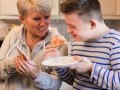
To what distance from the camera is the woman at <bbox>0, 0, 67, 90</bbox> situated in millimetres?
1263

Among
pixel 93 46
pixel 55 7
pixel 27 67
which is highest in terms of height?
pixel 55 7

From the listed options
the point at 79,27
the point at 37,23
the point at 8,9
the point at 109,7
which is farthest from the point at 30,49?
the point at 109,7

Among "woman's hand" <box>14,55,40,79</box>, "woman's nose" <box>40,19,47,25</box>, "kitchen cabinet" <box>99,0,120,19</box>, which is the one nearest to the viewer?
"woman's hand" <box>14,55,40,79</box>

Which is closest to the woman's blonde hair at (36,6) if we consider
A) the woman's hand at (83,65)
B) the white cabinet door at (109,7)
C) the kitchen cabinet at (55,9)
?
the woman's hand at (83,65)

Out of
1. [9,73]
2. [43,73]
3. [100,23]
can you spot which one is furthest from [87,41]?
[9,73]

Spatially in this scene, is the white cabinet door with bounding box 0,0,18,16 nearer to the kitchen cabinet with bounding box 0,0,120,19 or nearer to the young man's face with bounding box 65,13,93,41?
the kitchen cabinet with bounding box 0,0,120,19

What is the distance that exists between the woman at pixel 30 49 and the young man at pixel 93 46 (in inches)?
8.1

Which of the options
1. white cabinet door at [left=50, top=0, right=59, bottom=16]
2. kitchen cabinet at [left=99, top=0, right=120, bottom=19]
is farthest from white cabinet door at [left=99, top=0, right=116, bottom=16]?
white cabinet door at [left=50, top=0, right=59, bottom=16]

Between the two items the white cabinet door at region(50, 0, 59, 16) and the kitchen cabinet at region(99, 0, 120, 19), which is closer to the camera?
the white cabinet door at region(50, 0, 59, 16)

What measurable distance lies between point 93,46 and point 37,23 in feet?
1.12

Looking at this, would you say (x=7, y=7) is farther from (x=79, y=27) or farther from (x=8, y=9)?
(x=79, y=27)

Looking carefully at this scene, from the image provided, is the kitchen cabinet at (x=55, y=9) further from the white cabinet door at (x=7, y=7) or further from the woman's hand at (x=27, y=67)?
the woman's hand at (x=27, y=67)

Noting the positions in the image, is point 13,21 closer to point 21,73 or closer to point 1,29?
point 1,29

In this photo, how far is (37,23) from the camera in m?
1.31
